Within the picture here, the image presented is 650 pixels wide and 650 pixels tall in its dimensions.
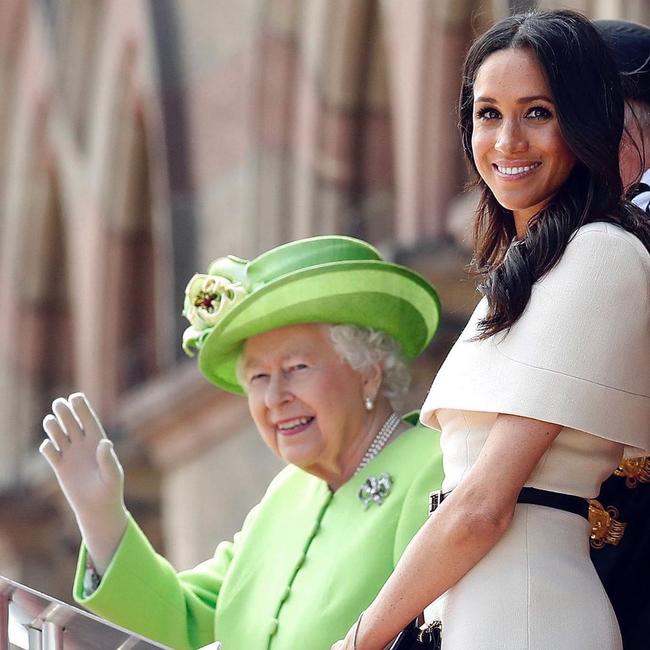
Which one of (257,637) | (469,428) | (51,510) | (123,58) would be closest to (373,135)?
(123,58)

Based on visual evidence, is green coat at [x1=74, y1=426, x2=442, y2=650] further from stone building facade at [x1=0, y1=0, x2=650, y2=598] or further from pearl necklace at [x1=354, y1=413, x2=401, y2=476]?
stone building facade at [x1=0, y1=0, x2=650, y2=598]

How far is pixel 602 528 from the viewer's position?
2900mm

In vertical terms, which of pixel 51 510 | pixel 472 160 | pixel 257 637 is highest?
pixel 472 160

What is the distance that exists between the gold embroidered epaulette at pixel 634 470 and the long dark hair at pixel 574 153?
1.11 feet

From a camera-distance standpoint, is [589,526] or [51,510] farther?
[51,510]

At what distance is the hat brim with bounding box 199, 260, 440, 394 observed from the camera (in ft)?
12.2

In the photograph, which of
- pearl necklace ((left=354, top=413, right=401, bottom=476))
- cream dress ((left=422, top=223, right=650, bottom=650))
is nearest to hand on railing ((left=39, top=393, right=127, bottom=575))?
pearl necklace ((left=354, top=413, right=401, bottom=476))

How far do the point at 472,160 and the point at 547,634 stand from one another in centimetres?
85

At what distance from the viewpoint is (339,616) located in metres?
3.40

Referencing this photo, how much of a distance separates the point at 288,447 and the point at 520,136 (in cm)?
108

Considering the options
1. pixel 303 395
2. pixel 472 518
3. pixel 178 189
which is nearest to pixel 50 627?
pixel 472 518

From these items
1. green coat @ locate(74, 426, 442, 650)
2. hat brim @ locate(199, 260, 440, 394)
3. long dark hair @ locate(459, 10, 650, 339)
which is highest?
long dark hair @ locate(459, 10, 650, 339)

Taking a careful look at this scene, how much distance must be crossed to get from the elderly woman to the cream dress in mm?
747

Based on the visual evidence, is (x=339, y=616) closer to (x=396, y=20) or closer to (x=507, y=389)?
(x=507, y=389)
